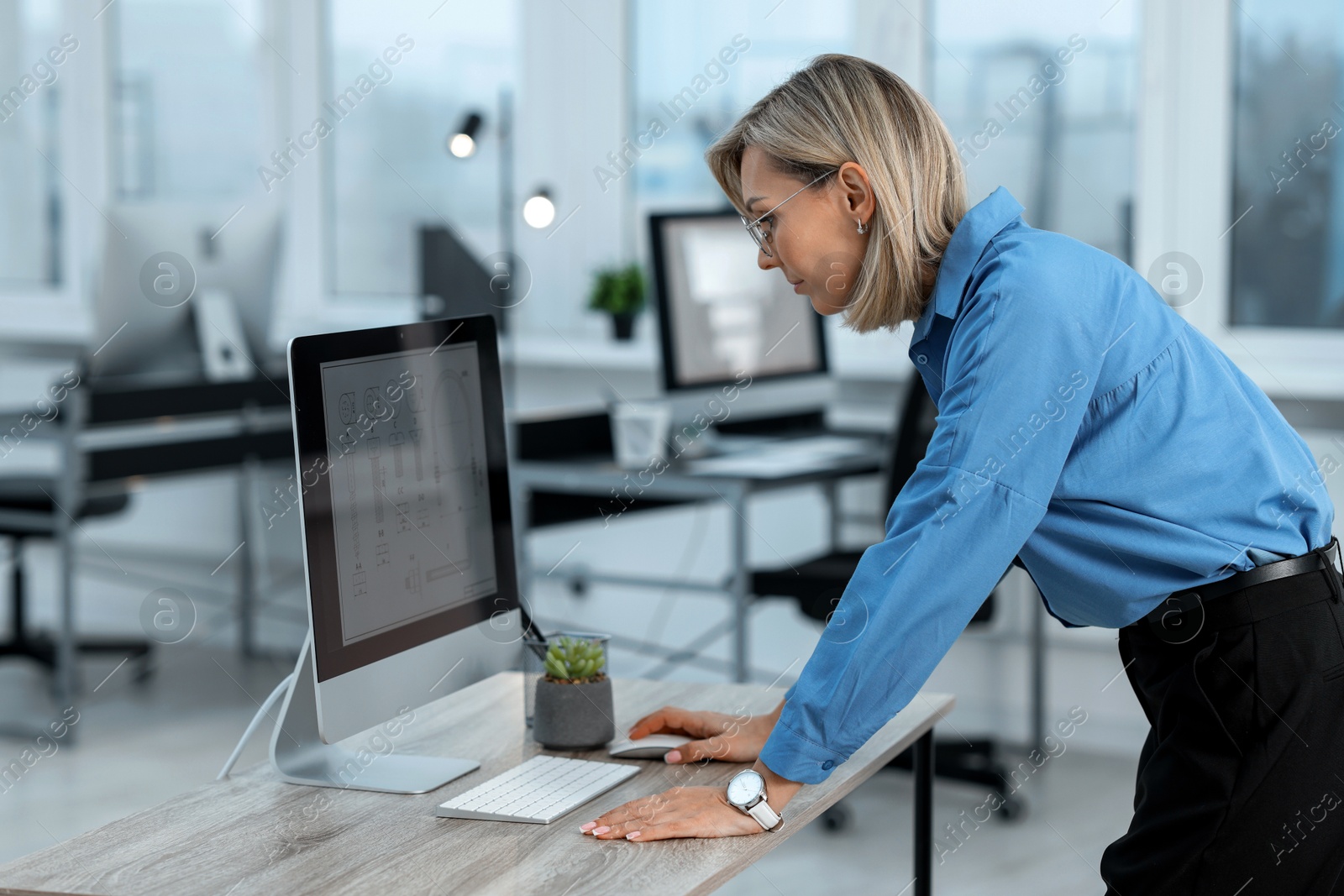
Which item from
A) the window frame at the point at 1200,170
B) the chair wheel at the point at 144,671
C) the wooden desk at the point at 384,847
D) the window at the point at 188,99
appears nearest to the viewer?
the wooden desk at the point at 384,847

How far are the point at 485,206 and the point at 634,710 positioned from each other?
3061mm

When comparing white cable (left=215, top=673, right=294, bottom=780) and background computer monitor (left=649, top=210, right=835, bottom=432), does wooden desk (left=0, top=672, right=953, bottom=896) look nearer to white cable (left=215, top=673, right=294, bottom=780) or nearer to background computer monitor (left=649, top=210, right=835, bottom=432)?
white cable (left=215, top=673, right=294, bottom=780)

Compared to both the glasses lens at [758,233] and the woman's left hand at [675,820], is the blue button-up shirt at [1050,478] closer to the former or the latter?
the woman's left hand at [675,820]

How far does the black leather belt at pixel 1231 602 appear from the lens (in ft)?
4.31

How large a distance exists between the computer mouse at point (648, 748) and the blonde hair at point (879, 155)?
479 mm

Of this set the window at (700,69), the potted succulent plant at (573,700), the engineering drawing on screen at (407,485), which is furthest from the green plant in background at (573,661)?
the window at (700,69)

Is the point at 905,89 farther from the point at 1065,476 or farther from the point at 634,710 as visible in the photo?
the point at 634,710

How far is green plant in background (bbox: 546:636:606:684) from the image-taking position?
1.53 metres

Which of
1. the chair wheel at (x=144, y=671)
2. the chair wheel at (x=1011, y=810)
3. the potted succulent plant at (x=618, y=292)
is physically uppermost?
the potted succulent plant at (x=618, y=292)

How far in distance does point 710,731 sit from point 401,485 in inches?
16.4

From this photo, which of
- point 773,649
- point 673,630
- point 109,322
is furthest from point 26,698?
point 773,649

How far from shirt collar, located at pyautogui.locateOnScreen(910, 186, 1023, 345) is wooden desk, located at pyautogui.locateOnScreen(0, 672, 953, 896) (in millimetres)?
482

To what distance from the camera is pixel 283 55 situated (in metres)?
4.75

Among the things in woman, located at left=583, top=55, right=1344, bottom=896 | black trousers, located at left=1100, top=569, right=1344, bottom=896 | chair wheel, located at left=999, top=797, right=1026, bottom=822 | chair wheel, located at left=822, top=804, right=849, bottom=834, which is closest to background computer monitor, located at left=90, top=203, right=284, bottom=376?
chair wheel, located at left=822, top=804, right=849, bottom=834
